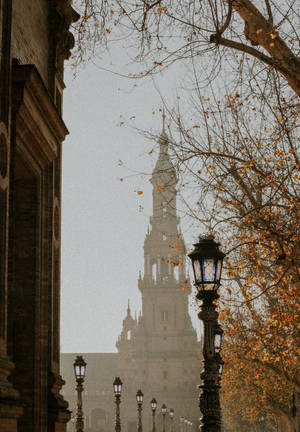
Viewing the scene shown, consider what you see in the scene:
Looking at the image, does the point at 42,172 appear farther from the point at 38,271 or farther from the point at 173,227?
the point at 173,227

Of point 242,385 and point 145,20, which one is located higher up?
point 145,20

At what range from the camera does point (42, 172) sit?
592 inches

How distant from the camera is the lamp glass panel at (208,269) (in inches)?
459

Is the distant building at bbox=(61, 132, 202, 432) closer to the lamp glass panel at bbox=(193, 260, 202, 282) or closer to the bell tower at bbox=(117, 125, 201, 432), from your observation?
the bell tower at bbox=(117, 125, 201, 432)

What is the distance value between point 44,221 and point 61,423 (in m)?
3.90

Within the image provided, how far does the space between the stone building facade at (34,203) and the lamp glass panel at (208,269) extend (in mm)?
2956

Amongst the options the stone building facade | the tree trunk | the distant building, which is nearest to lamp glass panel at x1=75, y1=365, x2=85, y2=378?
the stone building facade

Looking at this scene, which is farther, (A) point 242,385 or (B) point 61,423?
(A) point 242,385

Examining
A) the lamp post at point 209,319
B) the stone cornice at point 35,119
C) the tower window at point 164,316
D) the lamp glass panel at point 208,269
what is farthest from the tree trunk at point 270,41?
the tower window at point 164,316

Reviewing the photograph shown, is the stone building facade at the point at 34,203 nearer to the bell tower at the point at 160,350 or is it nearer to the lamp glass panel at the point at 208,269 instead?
the lamp glass panel at the point at 208,269

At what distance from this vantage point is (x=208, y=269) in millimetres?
11703

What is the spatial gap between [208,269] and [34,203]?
432cm

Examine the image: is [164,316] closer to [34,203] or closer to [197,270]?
[34,203]

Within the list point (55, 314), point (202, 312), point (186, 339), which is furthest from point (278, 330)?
point (186, 339)
